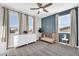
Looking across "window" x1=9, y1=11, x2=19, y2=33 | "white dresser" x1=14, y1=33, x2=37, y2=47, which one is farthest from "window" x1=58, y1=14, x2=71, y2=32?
"window" x1=9, y1=11, x2=19, y2=33

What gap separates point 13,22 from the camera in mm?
4426

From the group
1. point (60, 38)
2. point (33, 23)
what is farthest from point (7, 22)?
point (60, 38)

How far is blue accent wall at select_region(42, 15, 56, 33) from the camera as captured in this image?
5785mm

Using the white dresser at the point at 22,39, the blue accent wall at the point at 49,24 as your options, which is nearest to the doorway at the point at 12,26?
the white dresser at the point at 22,39

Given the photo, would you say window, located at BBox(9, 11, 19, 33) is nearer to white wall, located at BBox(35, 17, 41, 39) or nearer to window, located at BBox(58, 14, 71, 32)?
white wall, located at BBox(35, 17, 41, 39)

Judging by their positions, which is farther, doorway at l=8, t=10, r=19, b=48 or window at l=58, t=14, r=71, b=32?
window at l=58, t=14, r=71, b=32

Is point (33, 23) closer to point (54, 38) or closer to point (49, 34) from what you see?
point (49, 34)

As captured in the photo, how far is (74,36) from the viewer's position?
13.2 ft

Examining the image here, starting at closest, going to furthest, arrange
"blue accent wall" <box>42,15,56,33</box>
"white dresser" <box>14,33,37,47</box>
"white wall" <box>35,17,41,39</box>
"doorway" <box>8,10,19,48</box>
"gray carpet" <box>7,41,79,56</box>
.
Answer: "gray carpet" <box>7,41,79,56</box> → "white dresser" <box>14,33,37,47</box> → "doorway" <box>8,10,19,48</box> → "blue accent wall" <box>42,15,56,33</box> → "white wall" <box>35,17,41,39</box>

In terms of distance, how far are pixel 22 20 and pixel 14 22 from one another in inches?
27.3

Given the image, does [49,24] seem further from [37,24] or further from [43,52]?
[43,52]

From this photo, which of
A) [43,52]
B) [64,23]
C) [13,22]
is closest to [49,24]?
[64,23]

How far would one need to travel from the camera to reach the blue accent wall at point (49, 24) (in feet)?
19.0

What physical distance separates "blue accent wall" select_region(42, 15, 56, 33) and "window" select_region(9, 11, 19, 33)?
285cm
